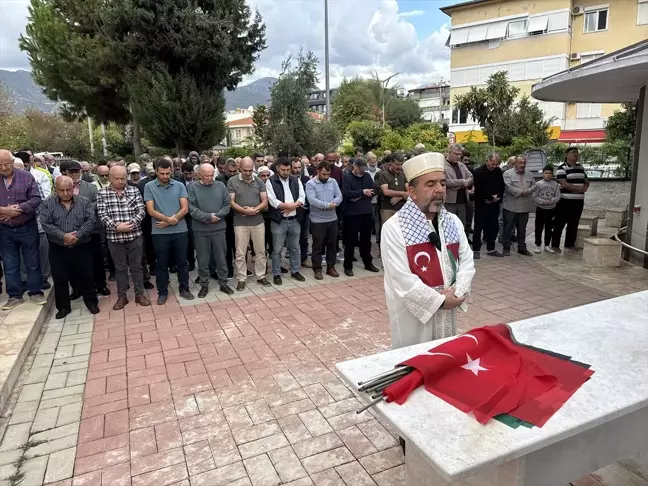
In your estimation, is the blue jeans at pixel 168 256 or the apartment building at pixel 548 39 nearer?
the blue jeans at pixel 168 256

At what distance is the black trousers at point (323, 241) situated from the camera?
727 cm

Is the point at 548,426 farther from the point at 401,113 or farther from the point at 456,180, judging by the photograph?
the point at 401,113

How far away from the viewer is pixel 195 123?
1825 cm

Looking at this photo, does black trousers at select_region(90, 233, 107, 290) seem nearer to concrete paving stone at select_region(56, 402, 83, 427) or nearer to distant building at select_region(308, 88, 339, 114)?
concrete paving stone at select_region(56, 402, 83, 427)

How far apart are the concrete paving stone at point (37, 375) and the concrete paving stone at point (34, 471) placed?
1.28 metres

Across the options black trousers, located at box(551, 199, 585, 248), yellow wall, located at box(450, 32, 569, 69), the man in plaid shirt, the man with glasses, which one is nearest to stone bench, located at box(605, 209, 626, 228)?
black trousers, located at box(551, 199, 585, 248)

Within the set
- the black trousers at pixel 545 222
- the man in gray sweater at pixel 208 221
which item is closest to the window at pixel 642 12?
the black trousers at pixel 545 222

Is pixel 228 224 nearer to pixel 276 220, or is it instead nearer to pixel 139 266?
pixel 276 220

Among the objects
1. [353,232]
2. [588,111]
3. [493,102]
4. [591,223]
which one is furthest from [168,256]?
[588,111]

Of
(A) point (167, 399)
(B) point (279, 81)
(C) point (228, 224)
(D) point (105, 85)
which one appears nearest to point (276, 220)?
(C) point (228, 224)

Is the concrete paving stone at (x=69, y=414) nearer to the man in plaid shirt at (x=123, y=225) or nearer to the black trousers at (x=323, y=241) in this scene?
the man in plaid shirt at (x=123, y=225)

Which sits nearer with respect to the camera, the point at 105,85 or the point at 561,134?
the point at 105,85

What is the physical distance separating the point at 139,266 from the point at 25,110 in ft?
146

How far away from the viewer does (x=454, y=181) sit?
7762 mm
